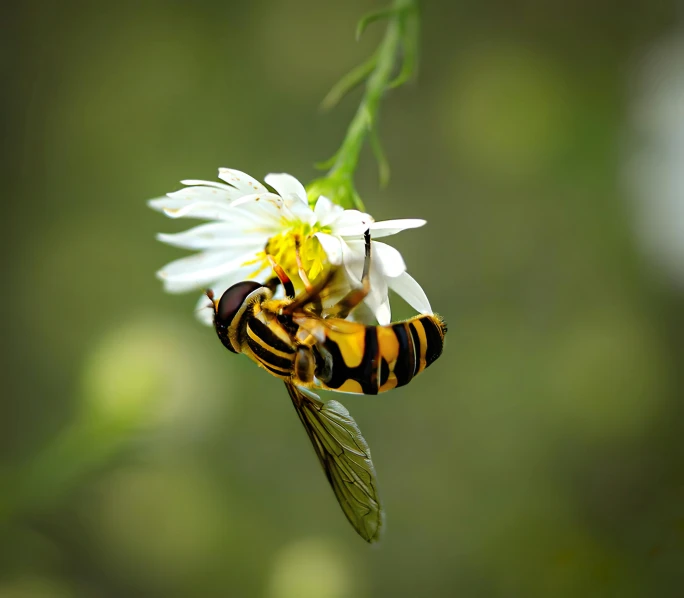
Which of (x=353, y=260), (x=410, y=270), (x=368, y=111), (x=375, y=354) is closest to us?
(x=375, y=354)

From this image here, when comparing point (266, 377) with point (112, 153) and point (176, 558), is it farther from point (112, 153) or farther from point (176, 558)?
point (112, 153)

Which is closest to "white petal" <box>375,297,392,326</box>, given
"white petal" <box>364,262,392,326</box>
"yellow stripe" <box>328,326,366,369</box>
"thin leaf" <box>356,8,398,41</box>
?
"white petal" <box>364,262,392,326</box>

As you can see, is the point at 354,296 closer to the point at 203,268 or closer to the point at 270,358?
the point at 270,358

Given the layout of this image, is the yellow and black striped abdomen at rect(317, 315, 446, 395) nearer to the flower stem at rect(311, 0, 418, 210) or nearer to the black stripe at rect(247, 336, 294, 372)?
the black stripe at rect(247, 336, 294, 372)

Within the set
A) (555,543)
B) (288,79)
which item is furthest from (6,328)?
(555,543)

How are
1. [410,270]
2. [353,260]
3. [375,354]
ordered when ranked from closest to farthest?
[375,354] < [353,260] < [410,270]

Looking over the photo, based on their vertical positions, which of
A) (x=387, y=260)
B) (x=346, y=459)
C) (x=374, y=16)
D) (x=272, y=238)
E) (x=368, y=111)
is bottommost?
(x=346, y=459)

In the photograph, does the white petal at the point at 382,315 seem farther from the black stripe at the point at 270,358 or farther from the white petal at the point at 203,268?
the white petal at the point at 203,268

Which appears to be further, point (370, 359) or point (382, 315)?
point (382, 315)

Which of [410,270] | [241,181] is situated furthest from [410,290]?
[410,270]
